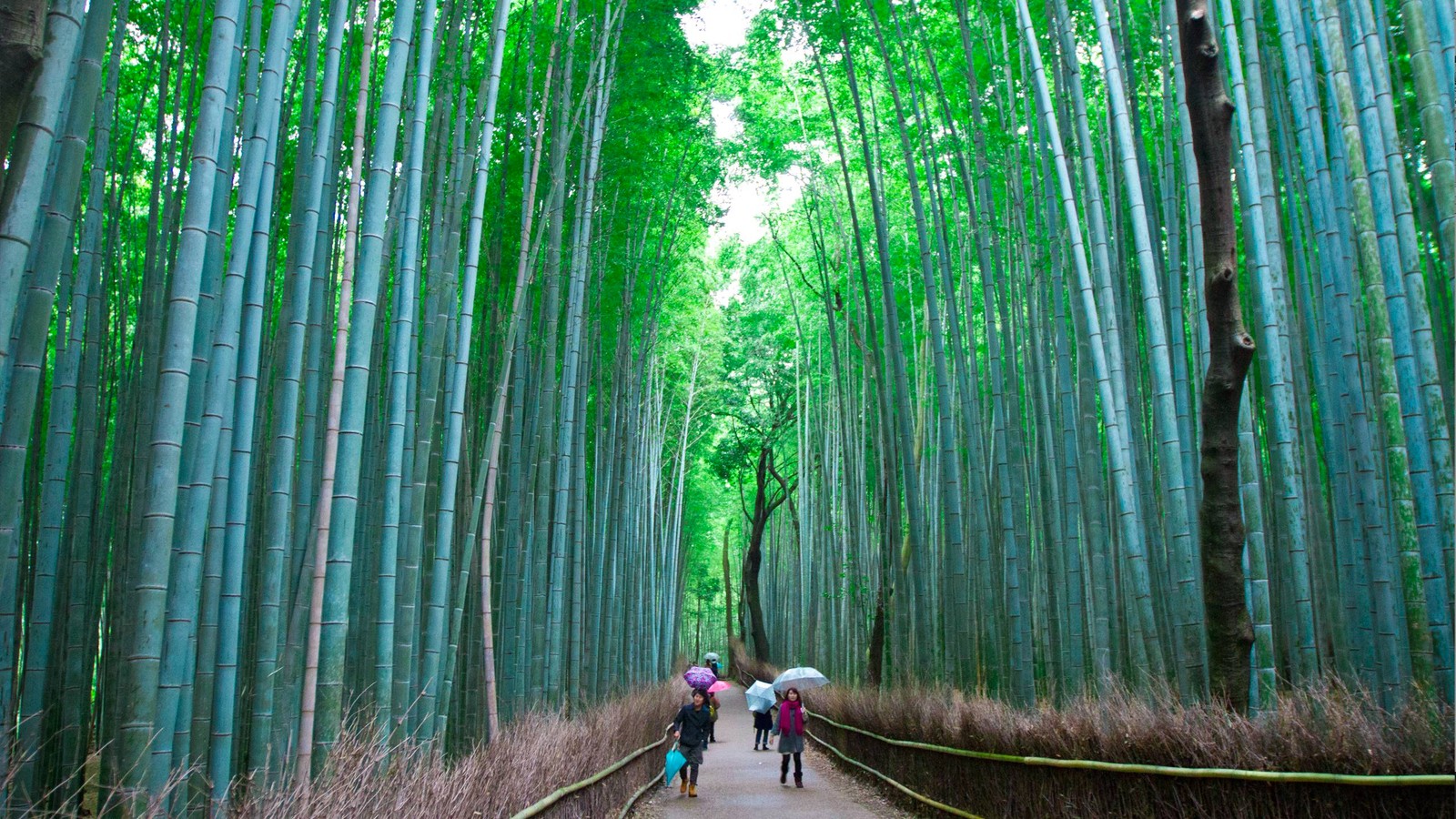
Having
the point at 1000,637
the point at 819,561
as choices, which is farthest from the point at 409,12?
the point at 819,561

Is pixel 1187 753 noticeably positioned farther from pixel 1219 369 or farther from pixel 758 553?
pixel 758 553

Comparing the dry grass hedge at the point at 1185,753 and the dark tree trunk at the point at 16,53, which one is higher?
the dark tree trunk at the point at 16,53

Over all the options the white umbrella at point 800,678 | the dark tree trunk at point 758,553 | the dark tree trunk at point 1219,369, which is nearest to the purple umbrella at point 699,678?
the white umbrella at point 800,678

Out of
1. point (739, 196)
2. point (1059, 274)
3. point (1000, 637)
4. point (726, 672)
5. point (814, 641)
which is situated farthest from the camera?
point (726, 672)

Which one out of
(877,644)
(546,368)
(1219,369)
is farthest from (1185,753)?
(877,644)

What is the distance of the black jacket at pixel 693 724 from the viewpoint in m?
6.34

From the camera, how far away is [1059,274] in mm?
5164

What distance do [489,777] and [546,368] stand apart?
267 cm

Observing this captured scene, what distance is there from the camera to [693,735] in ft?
20.8

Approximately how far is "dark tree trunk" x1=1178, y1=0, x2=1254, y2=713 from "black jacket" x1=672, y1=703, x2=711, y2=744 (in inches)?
146

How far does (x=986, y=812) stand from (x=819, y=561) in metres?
8.85

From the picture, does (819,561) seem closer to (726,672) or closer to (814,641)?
(814,641)

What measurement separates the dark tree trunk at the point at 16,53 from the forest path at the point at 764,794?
196 inches

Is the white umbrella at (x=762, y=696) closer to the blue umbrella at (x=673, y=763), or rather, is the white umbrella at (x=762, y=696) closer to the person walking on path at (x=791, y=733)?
the person walking on path at (x=791, y=733)
